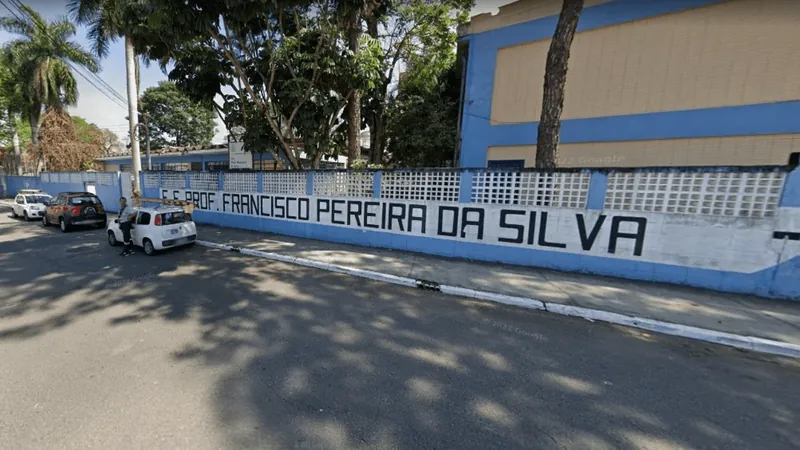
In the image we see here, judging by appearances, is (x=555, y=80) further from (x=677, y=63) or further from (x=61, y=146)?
(x=61, y=146)

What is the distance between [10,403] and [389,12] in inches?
585

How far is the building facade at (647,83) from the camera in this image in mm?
7395

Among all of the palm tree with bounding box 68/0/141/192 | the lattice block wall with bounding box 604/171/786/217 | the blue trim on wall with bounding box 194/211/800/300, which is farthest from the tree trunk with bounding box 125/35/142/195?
the lattice block wall with bounding box 604/171/786/217

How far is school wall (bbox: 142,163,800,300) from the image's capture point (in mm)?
5203

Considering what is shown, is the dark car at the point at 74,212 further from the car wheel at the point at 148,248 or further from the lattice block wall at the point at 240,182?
the car wheel at the point at 148,248

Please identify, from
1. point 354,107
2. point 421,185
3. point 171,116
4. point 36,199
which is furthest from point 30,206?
point 171,116

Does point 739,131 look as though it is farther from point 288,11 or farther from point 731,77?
point 288,11

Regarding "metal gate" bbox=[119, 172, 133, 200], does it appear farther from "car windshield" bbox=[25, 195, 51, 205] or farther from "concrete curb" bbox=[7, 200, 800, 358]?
"concrete curb" bbox=[7, 200, 800, 358]

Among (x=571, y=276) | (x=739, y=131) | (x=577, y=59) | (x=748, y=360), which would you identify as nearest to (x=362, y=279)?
(x=571, y=276)

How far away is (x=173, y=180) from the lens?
13.7 metres

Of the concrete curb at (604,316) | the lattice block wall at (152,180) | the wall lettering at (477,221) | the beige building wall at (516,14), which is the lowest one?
the concrete curb at (604,316)

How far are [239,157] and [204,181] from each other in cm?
215

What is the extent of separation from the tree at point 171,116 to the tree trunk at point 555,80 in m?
38.3

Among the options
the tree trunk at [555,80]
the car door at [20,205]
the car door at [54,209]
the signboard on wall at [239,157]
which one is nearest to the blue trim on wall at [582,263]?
the tree trunk at [555,80]
